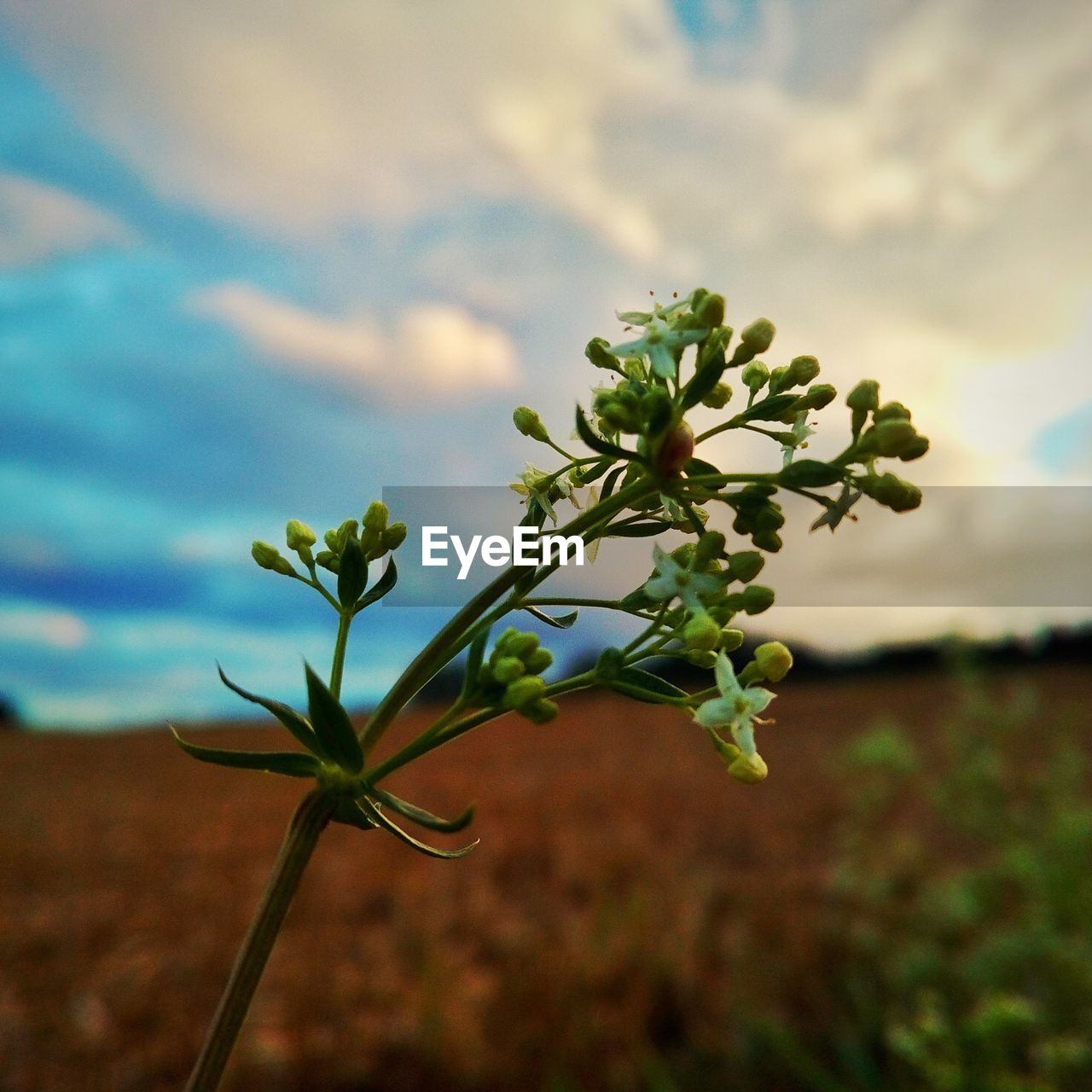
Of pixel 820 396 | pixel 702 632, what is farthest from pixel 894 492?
pixel 702 632

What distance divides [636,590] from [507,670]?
0.22 meters

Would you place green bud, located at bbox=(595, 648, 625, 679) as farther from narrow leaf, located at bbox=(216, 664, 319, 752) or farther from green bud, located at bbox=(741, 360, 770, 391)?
green bud, located at bbox=(741, 360, 770, 391)

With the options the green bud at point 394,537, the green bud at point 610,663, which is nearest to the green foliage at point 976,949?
the green bud at point 610,663

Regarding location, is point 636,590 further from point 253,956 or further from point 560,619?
point 253,956

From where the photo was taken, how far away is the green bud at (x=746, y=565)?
1.07 meters

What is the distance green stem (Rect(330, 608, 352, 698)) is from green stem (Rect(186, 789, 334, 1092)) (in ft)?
0.52

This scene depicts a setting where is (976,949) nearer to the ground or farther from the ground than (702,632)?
nearer to the ground

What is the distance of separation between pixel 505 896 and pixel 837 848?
11.0 ft

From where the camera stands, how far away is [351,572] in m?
1.10

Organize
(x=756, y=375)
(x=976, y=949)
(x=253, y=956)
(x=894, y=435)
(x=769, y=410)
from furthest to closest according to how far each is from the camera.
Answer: (x=976, y=949), (x=756, y=375), (x=769, y=410), (x=894, y=435), (x=253, y=956)

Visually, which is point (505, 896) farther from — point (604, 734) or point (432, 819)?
point (604, 734)

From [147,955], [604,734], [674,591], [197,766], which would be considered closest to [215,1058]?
[674,591]

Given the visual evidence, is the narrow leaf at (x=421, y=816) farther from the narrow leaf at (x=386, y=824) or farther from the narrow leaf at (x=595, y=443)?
the narrow leaf at (x=595, y=443)

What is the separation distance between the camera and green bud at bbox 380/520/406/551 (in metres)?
1.20
